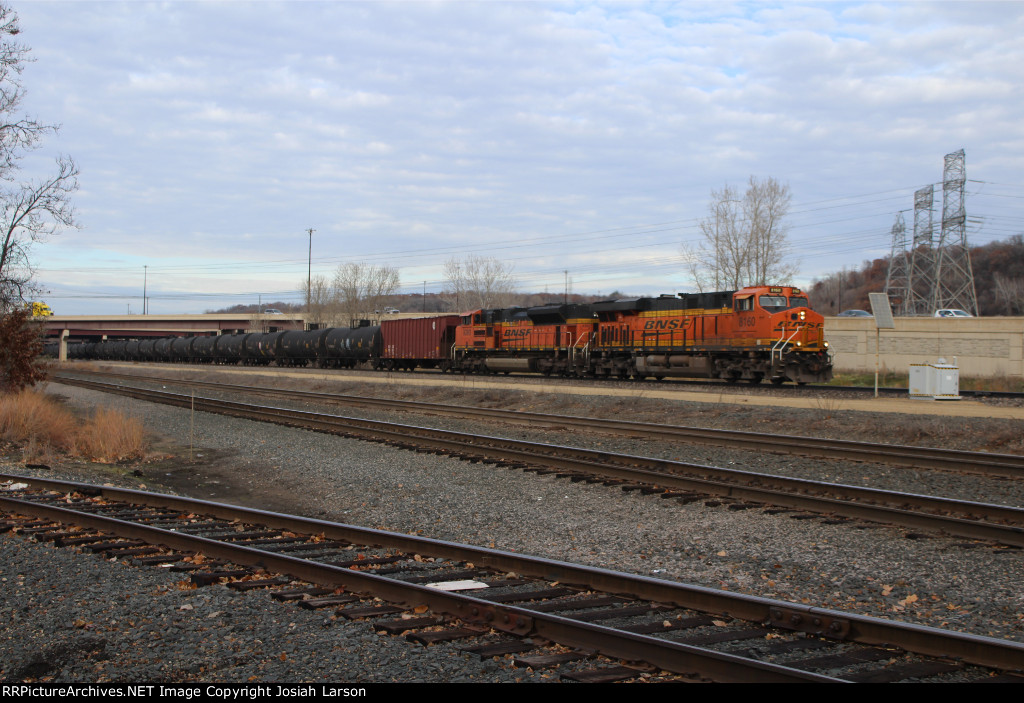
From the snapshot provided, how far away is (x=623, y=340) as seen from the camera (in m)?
29.2

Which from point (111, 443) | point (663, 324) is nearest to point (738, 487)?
point (111, 443)

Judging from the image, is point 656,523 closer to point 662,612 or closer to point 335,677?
point 662,612

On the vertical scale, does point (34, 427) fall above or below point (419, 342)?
below

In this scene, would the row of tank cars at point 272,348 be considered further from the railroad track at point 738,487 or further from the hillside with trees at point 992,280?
the hillside with trees at point 992,280

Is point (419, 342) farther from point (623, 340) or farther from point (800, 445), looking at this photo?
point (800, 445)

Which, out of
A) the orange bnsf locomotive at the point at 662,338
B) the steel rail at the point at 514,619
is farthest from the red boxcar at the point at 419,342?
the steel rail at the point at 514,619

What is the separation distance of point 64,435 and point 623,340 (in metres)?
20.1

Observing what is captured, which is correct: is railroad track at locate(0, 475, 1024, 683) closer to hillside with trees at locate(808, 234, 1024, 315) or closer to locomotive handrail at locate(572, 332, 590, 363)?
locomotive handrail at locate(572, 332, 590, 363)

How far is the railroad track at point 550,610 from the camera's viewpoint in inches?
162

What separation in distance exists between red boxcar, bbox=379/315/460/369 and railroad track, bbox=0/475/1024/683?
1209 inches

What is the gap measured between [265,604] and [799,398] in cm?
1814

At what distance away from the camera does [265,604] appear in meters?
5.32

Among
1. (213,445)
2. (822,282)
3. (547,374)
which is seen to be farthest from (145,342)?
(822,282)

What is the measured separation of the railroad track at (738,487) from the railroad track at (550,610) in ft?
11.7
